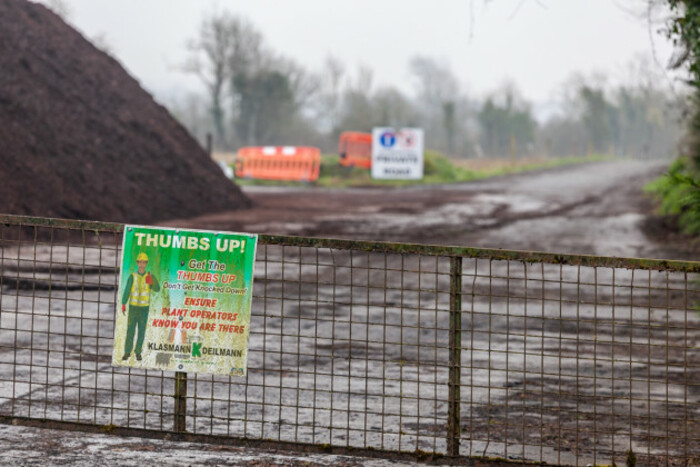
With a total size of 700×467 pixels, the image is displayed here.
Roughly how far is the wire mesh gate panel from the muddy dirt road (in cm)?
693

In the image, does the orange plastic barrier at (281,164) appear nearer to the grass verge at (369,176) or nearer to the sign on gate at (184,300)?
the grass verge at (369,176)

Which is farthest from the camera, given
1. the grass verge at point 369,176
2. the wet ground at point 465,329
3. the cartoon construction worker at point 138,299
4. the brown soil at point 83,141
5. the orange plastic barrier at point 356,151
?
the orange plastic barrier at point 356,151

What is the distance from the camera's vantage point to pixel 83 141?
24625 mm

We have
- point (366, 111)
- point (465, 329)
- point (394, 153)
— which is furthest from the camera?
point (366, 111)

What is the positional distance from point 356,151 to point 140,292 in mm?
42724

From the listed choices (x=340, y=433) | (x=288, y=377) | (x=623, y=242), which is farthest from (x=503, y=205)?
(x=340, y=433)

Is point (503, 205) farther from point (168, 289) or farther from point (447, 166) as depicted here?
point (168, 289)

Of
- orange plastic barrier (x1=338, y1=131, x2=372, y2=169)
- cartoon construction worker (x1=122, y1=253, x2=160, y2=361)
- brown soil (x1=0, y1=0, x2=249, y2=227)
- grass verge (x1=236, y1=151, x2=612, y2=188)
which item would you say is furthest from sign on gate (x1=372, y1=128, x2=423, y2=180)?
cartoon construction worker (x1=122, y1=253, x2=160, y2=361)

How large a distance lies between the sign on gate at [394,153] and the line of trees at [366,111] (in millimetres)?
14424

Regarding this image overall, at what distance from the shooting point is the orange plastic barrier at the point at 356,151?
152 feet

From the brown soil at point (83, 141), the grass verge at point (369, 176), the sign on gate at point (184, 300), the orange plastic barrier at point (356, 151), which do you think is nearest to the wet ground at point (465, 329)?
the sign on gate at point (184, 300)

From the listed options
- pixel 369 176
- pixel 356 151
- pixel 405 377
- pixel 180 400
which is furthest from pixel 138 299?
pixel 356 151

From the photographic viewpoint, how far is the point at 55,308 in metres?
11.5

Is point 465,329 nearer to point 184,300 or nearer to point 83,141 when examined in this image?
point 184,300
